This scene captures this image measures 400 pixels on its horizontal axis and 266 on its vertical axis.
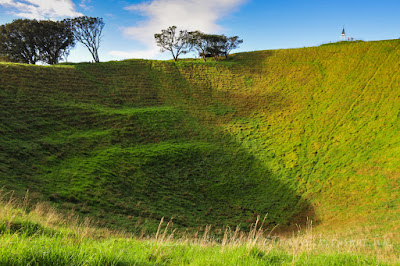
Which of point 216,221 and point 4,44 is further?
point 4,44

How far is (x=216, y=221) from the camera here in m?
20.7

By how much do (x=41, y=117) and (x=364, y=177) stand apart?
3484 centimetres

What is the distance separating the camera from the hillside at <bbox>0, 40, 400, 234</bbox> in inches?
816

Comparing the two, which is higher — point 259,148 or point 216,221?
point 259,148

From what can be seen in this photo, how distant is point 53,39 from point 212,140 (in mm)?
52573

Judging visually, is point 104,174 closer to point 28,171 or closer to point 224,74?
point 28,171

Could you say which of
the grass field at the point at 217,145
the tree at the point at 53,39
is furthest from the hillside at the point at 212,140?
the tree at the point at 53,39

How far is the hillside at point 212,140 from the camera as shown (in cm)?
2073

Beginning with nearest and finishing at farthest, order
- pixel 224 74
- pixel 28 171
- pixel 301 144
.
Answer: pixel 28 171, pixel 301 144, pixel 224 74

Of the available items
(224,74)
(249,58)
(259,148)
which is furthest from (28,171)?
(249,58)

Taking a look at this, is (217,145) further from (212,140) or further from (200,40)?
(200,40)

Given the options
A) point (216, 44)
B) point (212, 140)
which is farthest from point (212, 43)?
point (212, 140)

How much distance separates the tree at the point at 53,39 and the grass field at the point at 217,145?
71.4ft

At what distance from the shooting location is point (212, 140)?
34.8 metres
